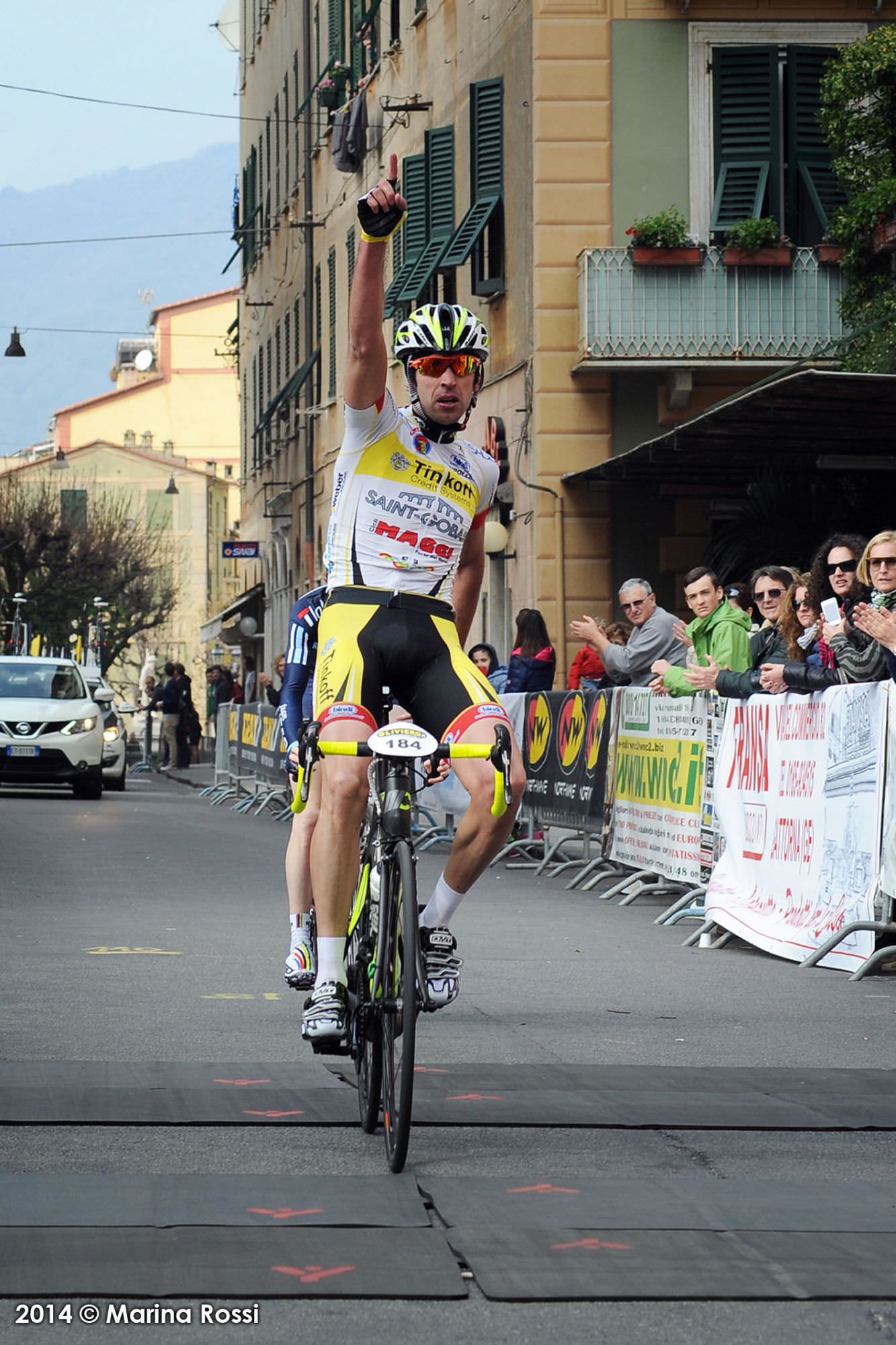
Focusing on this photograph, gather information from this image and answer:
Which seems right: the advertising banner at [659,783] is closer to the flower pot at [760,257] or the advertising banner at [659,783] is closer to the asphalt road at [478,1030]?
the asphalt road at [478,1030]

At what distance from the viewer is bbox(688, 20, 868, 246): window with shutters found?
25328 millimetres

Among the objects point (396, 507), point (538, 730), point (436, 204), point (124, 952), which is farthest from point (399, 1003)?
point (436, 204)

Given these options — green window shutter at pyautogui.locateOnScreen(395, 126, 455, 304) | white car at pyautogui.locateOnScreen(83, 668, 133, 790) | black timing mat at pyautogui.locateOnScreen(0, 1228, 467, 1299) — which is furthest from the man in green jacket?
white car at pyautogui.locateOnScreen(83, 668, 133, 790)

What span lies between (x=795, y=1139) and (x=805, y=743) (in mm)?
5683

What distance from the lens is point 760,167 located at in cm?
2533

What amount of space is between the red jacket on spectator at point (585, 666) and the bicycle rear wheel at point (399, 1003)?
13.4 metres

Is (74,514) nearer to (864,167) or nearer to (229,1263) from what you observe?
(864,167)

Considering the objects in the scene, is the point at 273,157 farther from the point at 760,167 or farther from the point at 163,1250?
the point at 163,1250

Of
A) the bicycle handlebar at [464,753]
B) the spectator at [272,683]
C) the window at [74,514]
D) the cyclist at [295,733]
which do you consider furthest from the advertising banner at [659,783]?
the window at [74,514]

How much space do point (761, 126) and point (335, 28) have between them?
17.1 meters

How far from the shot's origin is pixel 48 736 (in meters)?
27.9

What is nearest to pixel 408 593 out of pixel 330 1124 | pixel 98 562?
pixel 330 1124

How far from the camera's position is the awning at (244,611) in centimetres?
5784

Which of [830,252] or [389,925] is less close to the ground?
[830,252]
